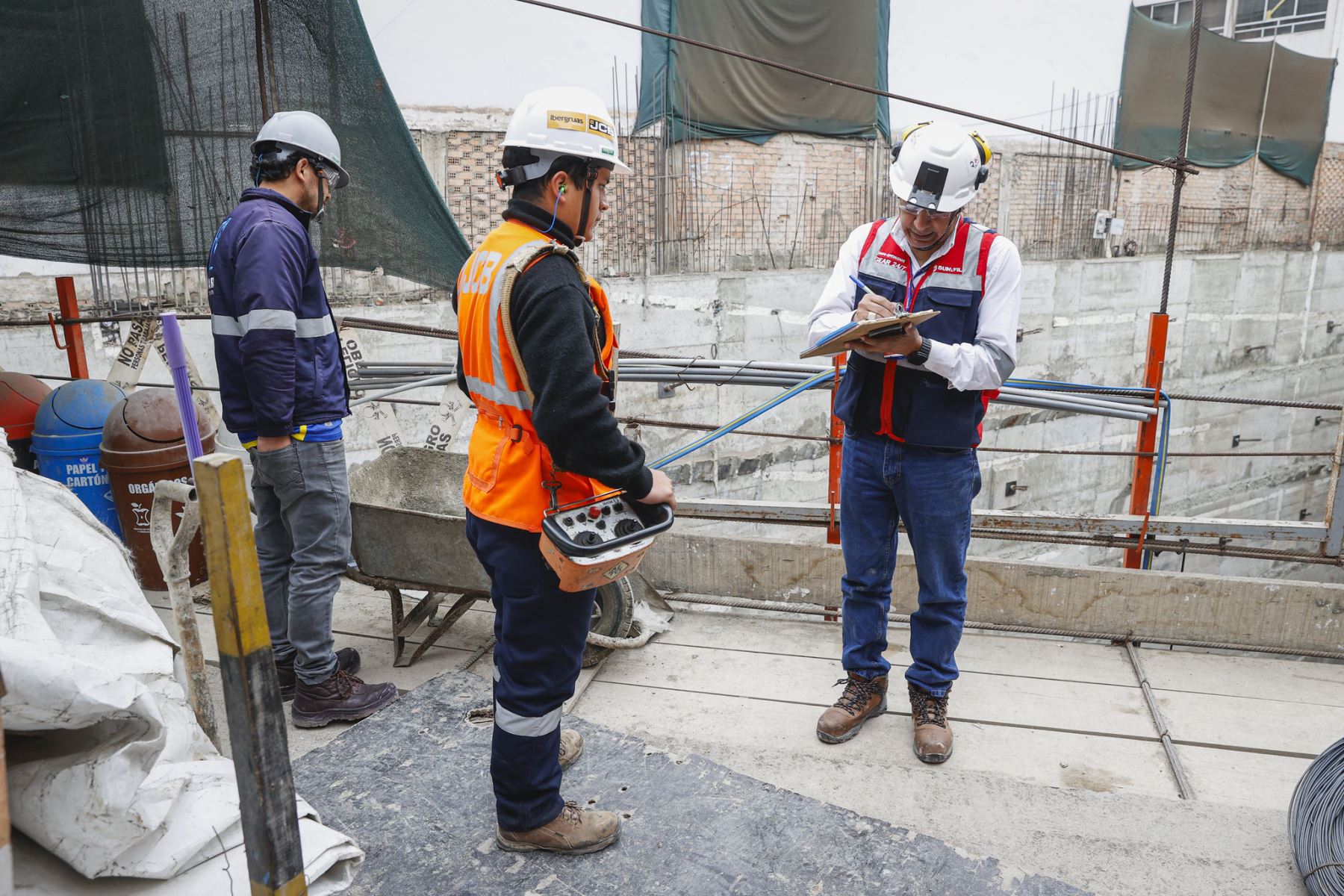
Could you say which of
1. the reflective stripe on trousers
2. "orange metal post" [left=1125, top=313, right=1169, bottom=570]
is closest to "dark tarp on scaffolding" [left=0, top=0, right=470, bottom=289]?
the reflective stripe on trousers

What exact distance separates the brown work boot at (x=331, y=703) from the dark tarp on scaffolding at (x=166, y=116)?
8.04ft

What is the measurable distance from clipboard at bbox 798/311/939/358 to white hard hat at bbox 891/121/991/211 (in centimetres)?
37

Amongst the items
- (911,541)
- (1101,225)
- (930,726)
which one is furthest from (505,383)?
(1101,225)

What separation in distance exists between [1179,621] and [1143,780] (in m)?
1.23

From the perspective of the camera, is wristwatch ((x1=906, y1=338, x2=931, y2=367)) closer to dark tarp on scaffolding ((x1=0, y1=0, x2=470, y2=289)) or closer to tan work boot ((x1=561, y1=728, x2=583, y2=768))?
tan work boot ((x1=561, y1=728, x2=583, y2=768))

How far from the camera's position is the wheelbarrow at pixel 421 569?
333cm

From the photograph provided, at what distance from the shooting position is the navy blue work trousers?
2166mm

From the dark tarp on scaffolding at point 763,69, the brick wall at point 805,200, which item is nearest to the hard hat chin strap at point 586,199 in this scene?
the brick wall at point 805,200

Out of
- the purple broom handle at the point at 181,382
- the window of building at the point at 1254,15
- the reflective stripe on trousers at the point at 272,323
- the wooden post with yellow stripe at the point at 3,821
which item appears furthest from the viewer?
the window of building at the point at 1254,15

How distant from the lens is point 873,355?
2779 mm

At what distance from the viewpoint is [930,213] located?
2729mm

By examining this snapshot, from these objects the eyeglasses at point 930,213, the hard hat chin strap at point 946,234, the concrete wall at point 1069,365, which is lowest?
the concrete wall at point 1069,365

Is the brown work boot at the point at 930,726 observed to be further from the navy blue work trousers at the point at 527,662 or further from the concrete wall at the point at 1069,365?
the concrete wall at the point at 1069,365

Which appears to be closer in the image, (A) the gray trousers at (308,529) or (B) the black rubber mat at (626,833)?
(B) the black rubber mat at (626,833)
